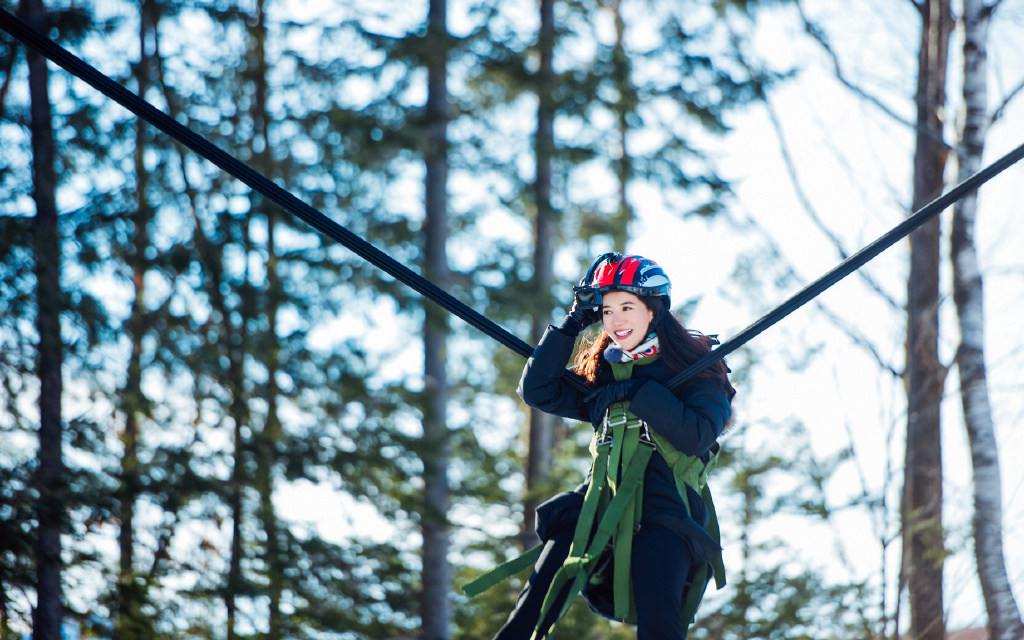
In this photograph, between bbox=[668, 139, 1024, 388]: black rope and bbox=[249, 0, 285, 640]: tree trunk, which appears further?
bbox=[249, 0, 285, 640]: tree trunk

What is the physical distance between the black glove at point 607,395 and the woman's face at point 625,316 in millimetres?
147

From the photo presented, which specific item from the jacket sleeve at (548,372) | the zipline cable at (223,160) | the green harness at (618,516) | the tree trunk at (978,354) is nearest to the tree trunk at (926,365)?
the tree trunk at (978,354)

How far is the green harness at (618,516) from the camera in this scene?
3170mm

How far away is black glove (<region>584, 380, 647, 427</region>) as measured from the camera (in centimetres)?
334

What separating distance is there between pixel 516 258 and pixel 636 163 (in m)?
1.98

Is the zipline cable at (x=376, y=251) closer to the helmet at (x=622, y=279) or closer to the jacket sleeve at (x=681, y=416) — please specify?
the jacket sleeve at (x=681, y=416)

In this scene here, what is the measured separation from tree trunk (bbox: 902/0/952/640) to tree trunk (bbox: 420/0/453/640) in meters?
4.77

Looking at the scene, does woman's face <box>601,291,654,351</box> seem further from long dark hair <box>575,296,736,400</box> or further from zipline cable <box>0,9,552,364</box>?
zipline cable <box>0,9,552,364</box>

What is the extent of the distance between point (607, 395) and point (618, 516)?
1.35 feet

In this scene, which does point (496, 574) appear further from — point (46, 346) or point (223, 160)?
point (46, 346)

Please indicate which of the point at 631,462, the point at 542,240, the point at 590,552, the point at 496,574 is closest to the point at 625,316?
the point at 631,462

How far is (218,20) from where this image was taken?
1166 centimetres

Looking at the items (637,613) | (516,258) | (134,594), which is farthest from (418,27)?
(637,613)

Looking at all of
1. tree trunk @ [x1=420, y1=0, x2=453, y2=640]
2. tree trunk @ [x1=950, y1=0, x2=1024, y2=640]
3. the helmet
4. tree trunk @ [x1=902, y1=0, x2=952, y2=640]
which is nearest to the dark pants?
the helmet
